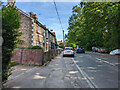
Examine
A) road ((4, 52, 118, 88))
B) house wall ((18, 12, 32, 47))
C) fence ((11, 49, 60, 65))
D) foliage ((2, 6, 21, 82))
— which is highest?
house wall ((18, 12, 32, 47))

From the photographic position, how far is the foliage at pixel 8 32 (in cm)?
391

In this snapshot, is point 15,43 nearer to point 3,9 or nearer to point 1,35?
point 1,35

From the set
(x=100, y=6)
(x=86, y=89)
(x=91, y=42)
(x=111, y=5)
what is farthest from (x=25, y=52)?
(x=91, y=42)

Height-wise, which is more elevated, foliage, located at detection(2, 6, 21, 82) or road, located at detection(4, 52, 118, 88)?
foliage, located at detection(2, 6, 21, 82)

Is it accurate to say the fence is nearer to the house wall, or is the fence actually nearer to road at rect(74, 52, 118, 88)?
road at rect(74, 52, 118, 88)

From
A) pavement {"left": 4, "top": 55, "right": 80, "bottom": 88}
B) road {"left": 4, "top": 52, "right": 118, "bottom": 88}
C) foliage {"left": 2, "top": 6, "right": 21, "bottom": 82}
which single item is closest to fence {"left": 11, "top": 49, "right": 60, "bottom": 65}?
road {"left": 4, "top": 52, "right": 118, "bottom": 88}

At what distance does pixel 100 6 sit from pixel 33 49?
9738mm

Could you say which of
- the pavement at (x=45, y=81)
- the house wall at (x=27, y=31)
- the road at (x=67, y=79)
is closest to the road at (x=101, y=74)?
the road at (x=67, y=79)

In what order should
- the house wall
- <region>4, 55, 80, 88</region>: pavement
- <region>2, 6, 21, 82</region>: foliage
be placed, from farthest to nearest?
the house wall
<region>4, 55, 80, 88</region>: pavement
<region>2, 6, 21, 82</region>: foliage

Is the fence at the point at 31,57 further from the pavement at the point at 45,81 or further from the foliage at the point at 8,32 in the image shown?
the foliage at the point at 8,32

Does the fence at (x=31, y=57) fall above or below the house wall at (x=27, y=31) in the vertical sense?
below

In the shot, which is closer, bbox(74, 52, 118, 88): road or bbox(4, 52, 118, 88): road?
bbox(4, 52, 118, 88): road

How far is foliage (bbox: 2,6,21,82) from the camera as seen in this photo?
3.91m

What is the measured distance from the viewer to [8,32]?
13.2 ft
